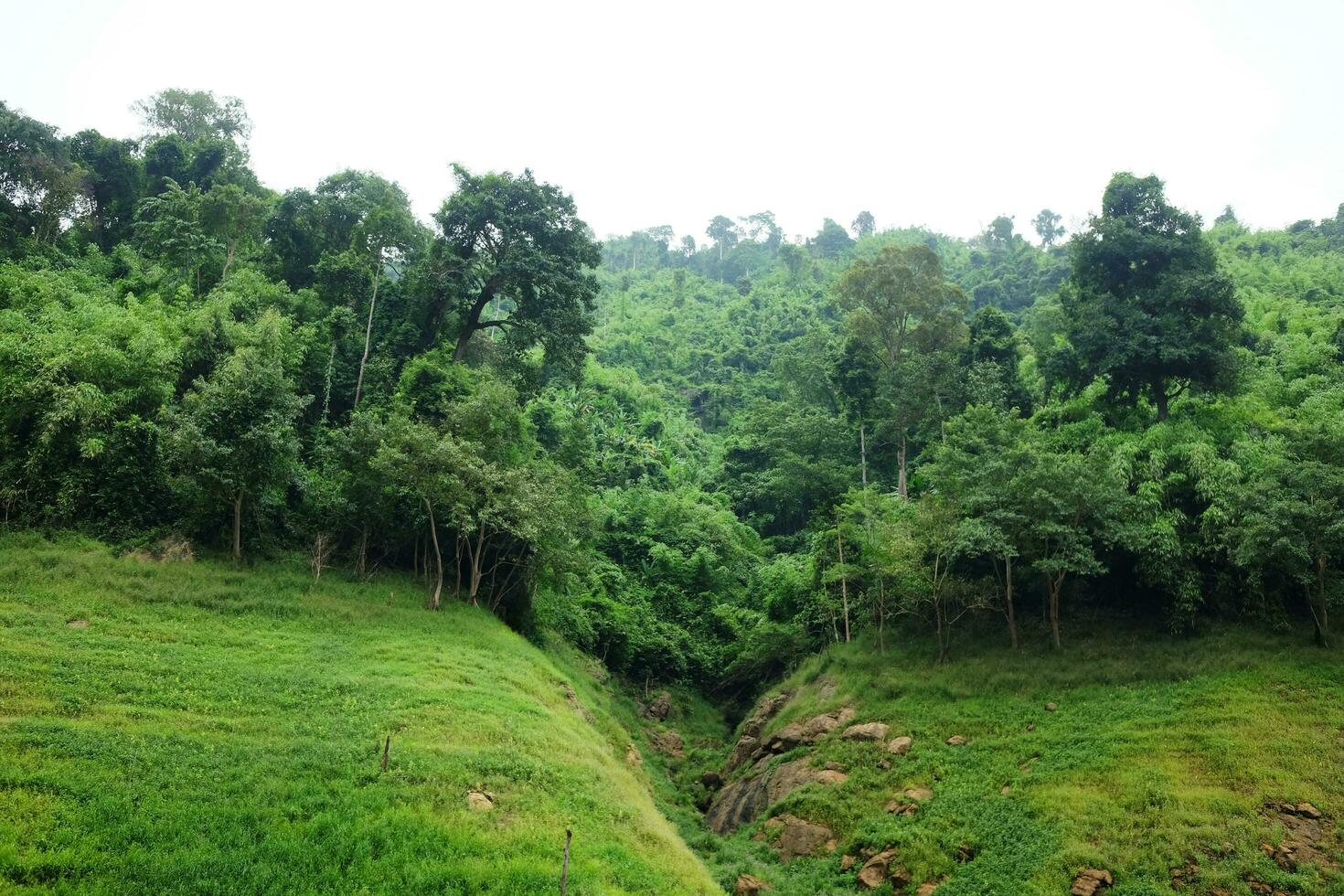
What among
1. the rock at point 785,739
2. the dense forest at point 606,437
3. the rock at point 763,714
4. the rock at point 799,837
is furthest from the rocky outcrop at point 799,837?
the dense forest at point 606,437

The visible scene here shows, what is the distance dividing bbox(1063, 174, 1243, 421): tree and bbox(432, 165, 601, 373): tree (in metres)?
23.4

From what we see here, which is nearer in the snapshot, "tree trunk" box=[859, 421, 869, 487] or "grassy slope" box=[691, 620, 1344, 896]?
"grassy slope" box=[691, 620, 1344, 896]

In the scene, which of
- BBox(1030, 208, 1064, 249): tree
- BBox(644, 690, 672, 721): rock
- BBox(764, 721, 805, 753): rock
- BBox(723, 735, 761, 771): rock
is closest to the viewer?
BBox(764, 721, 805, 753): rock

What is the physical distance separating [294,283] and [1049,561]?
A: 3753 cm

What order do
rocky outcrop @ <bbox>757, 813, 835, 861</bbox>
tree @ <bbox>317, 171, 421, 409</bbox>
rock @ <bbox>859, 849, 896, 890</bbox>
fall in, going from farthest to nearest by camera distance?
1. tree @ <bbox>317, 171, 421, 409</bbox>
2. rocky outcrop @ <bbox>757, 813, 835, 861</bbox>
3. rock @ <bbox>859, 849, 896, 890</bbox>

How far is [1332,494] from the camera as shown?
21.9 m

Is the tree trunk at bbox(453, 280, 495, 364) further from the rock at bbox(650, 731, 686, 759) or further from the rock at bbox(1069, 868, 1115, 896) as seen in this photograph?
the rock at bbox(1069, 868, 1115, 896)

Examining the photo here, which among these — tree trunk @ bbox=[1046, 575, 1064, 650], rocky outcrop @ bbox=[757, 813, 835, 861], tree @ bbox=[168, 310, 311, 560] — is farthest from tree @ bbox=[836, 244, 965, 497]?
tree @ bbox=[168, 310, 311, 560]

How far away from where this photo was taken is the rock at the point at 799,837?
21484 millimetres

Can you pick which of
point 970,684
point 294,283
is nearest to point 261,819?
point 970,684

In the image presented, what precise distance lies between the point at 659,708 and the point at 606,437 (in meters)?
25.1

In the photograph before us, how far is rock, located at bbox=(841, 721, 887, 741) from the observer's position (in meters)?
24.8

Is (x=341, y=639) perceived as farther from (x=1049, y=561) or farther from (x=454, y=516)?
(x=1049, y=561)

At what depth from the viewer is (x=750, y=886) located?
19781 millimetres
